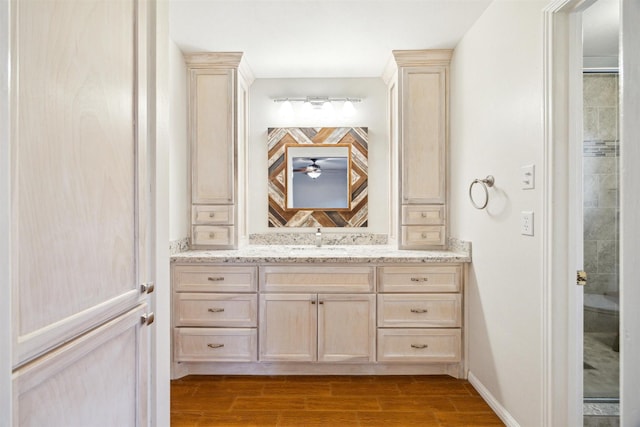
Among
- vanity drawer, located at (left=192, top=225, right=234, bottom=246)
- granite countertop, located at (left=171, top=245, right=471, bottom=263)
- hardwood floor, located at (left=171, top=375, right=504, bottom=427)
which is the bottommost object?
hardwood floor, located at (left=171, top=375, right=504, bottom=427)

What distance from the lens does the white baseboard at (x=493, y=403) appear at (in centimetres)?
201

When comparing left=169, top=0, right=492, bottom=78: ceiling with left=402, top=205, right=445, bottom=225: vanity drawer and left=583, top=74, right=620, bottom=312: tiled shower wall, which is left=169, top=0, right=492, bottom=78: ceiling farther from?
left=583, top=74, right=620, bottom=312: tiled shower wall

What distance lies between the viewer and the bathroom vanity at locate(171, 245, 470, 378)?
2.59 metres

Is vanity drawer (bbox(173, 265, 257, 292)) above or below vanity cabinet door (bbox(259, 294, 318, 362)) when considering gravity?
above

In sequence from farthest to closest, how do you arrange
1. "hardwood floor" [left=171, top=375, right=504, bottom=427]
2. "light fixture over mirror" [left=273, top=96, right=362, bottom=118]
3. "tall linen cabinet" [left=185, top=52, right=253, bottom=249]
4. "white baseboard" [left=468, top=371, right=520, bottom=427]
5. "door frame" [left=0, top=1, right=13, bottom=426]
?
"light fixture over mirror" [left=273, top=96, right=362, bottom=118] → "tall linen cabinet" [left=185, top=52, right=253, bottom=249] → "hardwood floor" [left=171, top=375, right=504, bottom=427] → "white baseboard" [left=468, top=371, right=520, bottom=427] → "door frame" [left=0, top=1, right=13, bottom=426]

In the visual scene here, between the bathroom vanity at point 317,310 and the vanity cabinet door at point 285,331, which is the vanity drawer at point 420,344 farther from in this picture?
the vanity cabinet door at point 285,331

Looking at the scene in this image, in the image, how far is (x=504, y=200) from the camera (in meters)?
2.07

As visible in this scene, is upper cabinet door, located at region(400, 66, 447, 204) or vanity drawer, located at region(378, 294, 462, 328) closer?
vanity drawer, located at region(378, 294, 462, 328)

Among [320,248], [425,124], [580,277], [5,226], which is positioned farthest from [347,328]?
[5,226]

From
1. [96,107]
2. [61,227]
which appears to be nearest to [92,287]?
[61,227]

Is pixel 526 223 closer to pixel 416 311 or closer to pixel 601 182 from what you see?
pixel 416 311

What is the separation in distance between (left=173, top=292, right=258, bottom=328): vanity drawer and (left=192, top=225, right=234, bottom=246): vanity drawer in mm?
462

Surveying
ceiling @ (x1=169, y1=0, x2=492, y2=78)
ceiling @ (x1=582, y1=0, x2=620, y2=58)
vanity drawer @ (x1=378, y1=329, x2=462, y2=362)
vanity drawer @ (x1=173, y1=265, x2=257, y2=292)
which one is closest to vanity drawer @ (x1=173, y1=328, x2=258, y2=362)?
vanity drawer @ (x1=173, y1=265, x2=257, y2=292)

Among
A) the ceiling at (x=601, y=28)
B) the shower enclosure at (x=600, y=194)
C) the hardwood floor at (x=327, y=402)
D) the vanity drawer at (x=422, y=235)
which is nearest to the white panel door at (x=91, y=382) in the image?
the hardwood floor at (x=327, y=402)
